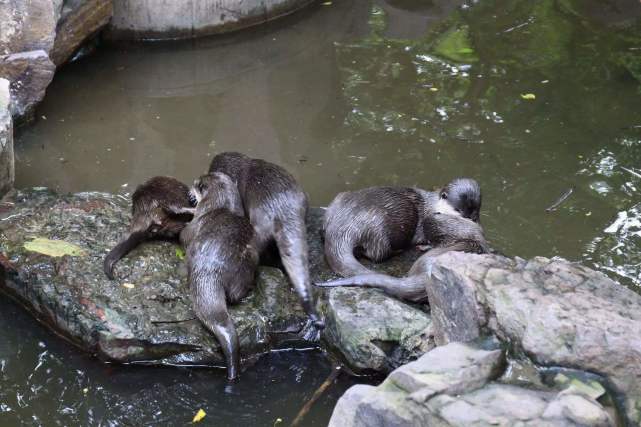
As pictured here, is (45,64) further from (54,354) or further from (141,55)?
(54,354)

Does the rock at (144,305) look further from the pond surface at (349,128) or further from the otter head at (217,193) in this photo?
the otter head at (217,193)

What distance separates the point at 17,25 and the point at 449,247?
3.06 metres

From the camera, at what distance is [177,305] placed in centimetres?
360

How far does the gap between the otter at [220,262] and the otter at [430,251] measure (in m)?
0.35

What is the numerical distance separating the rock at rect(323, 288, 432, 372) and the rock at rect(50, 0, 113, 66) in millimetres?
3233

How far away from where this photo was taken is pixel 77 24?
594cm

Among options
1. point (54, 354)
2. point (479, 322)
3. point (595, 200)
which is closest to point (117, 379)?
point (54, 354)

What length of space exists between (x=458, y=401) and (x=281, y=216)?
5.35 ft

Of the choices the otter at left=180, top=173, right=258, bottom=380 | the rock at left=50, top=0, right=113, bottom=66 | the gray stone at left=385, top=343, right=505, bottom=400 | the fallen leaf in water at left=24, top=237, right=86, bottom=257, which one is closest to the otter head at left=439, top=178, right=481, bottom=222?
the otter at left=180, top=173, right=258, bottom=380

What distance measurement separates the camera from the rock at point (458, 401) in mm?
2297

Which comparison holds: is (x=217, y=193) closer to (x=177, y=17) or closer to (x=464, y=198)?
(x=464, y=198)

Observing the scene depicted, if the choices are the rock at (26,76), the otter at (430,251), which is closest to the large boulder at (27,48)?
the rock at (26,76)

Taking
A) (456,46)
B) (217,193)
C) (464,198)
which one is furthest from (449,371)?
(456,46)

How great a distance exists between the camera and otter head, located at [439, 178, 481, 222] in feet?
13.2
